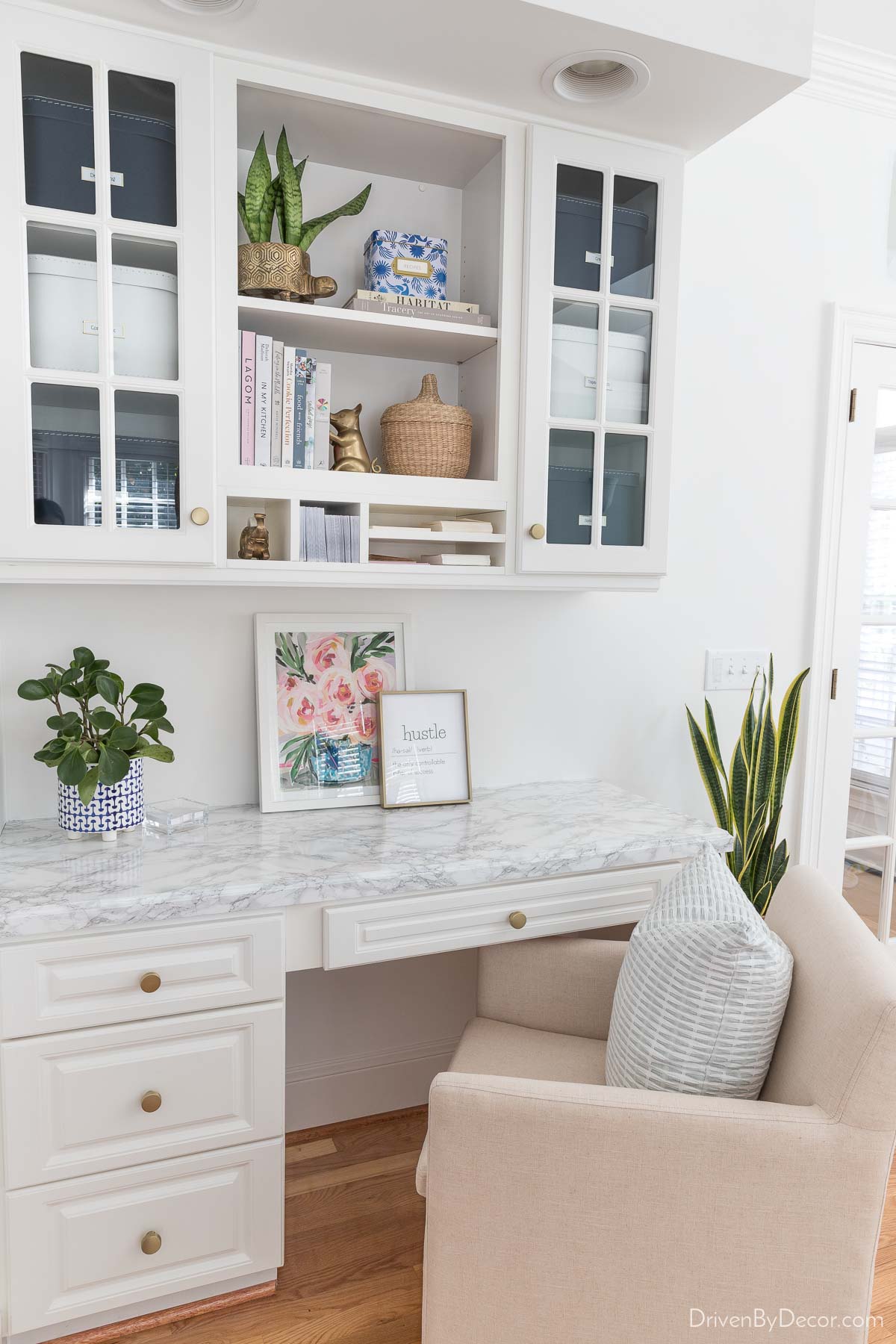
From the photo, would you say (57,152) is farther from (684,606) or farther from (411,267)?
(684,606)

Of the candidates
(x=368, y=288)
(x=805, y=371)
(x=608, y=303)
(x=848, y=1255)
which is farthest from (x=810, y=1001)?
(x=805, y=371)

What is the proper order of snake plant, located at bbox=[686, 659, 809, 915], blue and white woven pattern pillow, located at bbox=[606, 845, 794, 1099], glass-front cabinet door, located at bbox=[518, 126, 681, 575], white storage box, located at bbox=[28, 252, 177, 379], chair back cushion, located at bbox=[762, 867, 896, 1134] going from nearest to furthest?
chair back cushion, located at bbox=[762, 867, 896, 1134], blue and white woven pattern pillow, located at bbox=[606, 845, 794, 1099], white storage box, located at bbox=[28, 252, 177, 379], glass-front cabinet door, located at bbox=[518, 126, 681, 575], snake plant, located at bbox=[686, 659, 809, 915]

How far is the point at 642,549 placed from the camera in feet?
6.73

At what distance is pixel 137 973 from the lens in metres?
1.52

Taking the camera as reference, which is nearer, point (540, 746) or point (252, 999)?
point (252, 999)

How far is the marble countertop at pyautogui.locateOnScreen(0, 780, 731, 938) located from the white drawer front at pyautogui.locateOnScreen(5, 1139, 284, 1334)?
0.46 metres

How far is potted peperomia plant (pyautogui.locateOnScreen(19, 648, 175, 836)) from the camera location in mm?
1658

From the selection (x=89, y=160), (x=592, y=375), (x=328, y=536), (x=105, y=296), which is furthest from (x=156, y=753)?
(x=592, y=375)

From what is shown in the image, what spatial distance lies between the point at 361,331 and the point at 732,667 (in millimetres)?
1401

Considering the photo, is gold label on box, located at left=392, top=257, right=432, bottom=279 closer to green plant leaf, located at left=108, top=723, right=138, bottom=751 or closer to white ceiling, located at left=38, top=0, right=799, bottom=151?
white ceiling, located at left=38, top=0, right=799, bottom=151

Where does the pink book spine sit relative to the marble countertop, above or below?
above

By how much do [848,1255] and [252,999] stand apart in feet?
3.26

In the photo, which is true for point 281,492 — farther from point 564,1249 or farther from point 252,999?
point 564,1249

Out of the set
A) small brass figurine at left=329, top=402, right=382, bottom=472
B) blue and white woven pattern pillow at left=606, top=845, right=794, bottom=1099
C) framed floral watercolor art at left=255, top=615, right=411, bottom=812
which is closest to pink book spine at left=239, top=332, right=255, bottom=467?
small brass figurine at left=329, top=402, right=382, bottom=472
